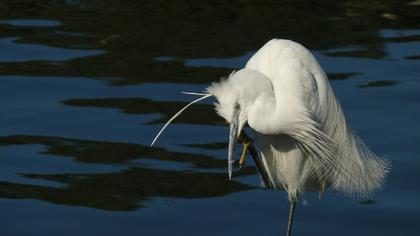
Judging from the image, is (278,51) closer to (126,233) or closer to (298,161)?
(298,161)

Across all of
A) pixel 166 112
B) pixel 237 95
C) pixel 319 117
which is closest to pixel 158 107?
pixel 166 112

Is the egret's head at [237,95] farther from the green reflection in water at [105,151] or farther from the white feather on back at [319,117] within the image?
the green reflection in water at [105,151]

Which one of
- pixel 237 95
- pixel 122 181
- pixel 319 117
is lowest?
pixel 122 181

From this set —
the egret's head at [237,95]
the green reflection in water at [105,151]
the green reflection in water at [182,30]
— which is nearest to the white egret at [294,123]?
the egret's head at [237,95]

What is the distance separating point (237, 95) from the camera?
482 cm

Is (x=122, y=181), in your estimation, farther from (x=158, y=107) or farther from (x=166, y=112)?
(x=158, y=107)

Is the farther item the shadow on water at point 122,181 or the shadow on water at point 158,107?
the shadow on water at point 158,107

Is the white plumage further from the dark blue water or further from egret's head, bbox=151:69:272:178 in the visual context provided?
the dark blue water

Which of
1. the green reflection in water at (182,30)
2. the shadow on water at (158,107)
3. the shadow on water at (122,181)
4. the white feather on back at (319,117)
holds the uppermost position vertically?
the white feather on back at (319,117)

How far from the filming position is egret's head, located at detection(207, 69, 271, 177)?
4828mm

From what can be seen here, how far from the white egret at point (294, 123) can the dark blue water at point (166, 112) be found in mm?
420

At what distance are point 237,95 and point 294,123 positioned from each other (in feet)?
1.27

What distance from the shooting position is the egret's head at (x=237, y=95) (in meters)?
4.83

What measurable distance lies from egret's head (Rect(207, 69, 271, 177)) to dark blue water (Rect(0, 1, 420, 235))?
4.26ft
